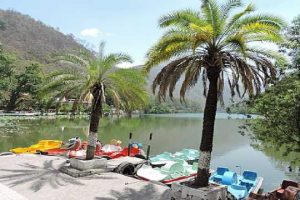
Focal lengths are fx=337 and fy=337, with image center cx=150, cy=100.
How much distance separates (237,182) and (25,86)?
2690 inches

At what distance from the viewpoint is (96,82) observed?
49.8 ft

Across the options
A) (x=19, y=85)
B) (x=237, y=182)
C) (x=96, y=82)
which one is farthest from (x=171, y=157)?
(x=19, y=85)

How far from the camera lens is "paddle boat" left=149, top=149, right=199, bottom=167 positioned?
2035 cm

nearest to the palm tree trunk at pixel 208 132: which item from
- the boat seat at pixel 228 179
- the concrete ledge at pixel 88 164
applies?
the boat seat at pixel 228 179

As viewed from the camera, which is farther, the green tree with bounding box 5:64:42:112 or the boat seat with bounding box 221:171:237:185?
the green tree with bounding box 5:64:42:112

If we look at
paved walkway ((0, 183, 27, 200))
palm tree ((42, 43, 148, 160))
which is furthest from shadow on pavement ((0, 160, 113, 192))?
palm tree ((42, 43, 148, 160))

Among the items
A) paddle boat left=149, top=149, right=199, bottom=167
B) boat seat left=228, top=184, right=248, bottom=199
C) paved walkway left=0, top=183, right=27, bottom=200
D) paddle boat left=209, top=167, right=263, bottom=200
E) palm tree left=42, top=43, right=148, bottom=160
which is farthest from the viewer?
paddle boat left=149, top=149, right=199, bottom=167

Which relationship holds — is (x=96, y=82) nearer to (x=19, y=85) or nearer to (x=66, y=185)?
(x=66, y=185)

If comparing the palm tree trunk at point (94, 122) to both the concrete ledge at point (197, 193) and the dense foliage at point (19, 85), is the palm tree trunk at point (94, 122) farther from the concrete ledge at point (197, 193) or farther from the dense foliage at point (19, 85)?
the dense foliage at point (19, 85)

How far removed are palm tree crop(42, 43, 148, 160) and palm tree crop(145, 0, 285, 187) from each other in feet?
12.5

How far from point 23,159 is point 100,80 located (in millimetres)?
5663

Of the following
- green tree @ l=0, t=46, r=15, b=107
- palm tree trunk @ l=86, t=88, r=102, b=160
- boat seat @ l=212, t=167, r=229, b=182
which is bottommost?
boat seat @ l=212, t=167, r=229, b=182

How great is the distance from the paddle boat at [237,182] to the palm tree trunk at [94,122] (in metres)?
5.71

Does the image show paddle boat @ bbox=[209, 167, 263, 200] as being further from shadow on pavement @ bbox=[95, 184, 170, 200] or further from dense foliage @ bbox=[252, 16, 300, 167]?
shadow on pavement @ bbox=[95, 184, 170, 200]
